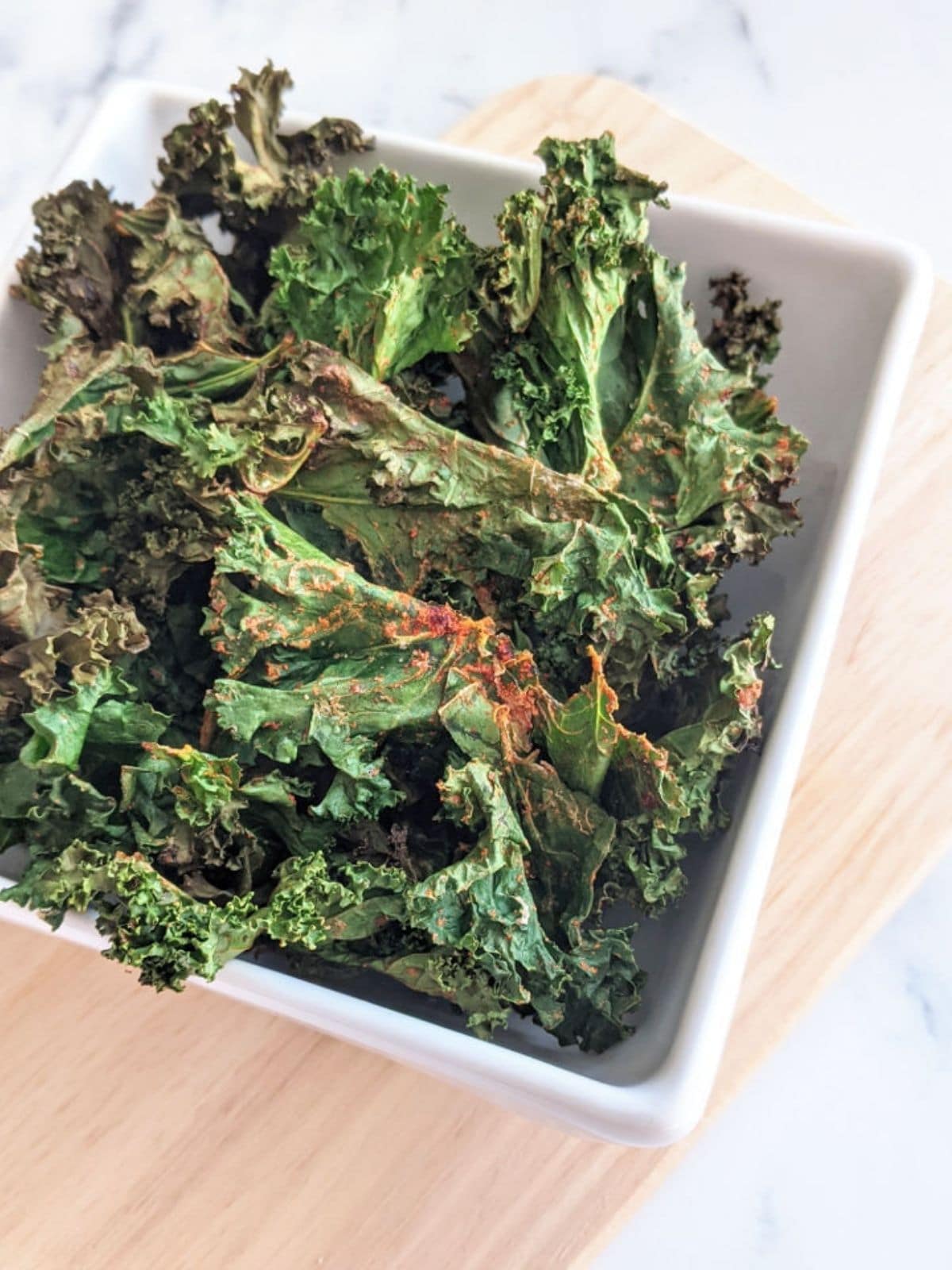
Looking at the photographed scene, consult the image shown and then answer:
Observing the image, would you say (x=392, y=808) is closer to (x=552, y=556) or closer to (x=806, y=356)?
(x=552, y=556)

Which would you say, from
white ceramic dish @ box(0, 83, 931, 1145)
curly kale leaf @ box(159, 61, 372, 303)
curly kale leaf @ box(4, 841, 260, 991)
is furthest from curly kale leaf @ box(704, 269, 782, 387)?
curly kale leaf @ box(4, 841, 260, 991)

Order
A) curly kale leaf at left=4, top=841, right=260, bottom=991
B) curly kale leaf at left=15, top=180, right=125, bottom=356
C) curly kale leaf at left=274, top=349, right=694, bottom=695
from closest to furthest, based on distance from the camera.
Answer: curly kale leaf at left=4, top=841, right=260, bottom=991
curly kale leaf at left=274, top=349, right=694, bottom=695
curly kale leaf at left=15, top=180, right=125, bottom=356

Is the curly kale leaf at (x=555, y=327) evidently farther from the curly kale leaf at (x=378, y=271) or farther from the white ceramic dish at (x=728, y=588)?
the white ceramic dish at (x=728, y=588)

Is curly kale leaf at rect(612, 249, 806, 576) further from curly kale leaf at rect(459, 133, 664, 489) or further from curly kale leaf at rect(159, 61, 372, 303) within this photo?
curly kale leaf at rect(159, 61, 372, 303)

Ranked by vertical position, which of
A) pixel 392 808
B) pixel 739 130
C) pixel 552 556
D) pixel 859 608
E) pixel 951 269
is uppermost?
pixel 739 130

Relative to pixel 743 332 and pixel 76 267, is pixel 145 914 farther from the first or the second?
pixel 743 332

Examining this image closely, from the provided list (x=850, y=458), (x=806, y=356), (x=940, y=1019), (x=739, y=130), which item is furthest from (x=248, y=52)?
(x=940, y=1019)

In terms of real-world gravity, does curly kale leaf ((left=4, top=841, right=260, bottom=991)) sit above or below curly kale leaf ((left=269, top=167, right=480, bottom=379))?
below
